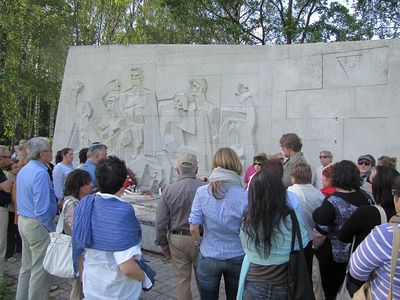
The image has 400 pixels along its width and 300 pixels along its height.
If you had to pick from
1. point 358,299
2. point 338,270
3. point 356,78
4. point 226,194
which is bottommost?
point 338,270

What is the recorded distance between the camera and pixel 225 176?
3.03 meters

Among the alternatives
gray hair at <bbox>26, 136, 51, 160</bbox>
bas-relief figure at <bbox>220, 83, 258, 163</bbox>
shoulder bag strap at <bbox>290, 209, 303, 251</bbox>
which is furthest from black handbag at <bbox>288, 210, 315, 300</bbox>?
bas-relief figure at <bbox>220, 83, 258, 163</bbox>

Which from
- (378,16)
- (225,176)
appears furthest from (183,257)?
(378,16)

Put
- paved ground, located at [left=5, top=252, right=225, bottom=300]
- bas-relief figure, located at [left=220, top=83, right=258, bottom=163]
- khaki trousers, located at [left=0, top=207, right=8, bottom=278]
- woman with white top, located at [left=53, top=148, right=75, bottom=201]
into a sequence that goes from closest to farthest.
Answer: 1. paved ground, located at [left=5, top=252, right=225, bottom=300]
2. khaki trousers, located at [left=0, top=207, right=8, bottom=278]
3. woman with white top, located at [left=53, top=148, right=75, bottom=201]
4. bas-relief figure, located at [left=220, top=83, right=258, bottom=163]

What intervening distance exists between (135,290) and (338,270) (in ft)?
5.74

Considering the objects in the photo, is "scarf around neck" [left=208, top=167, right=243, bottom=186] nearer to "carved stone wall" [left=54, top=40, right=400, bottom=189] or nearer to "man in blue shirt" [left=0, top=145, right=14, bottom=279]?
"man in blue shirt" [left=0, top=145, right=14, bottom=279]

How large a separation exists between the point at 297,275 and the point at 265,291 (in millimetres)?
232

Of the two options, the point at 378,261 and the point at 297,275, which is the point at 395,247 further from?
the point at 297,275

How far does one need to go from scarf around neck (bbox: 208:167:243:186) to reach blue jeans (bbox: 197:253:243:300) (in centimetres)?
57

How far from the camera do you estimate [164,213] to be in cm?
360

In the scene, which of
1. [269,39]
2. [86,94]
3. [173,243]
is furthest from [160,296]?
[269,39]

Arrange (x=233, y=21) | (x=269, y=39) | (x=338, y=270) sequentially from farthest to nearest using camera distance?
(x=269, y=39) → (x=233, y=21) → (x=338, y=270)

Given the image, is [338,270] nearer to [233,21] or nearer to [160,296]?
[160,296]

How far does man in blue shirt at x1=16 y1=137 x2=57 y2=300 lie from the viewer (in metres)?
3.71
